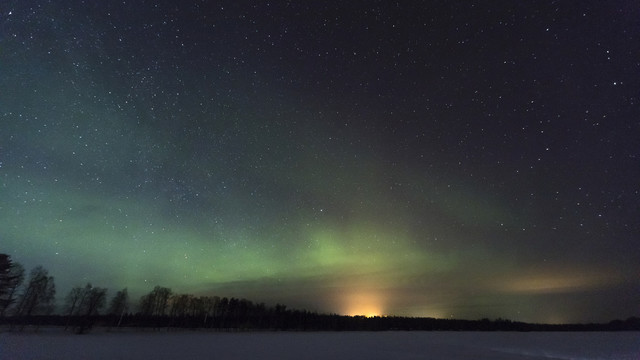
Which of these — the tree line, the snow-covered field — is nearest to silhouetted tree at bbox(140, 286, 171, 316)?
the tree line

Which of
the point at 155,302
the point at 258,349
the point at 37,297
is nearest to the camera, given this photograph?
the point at 258,349

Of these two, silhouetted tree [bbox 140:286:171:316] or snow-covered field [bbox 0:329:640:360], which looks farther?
silhouetted tree [bbox 140:286:171:316]

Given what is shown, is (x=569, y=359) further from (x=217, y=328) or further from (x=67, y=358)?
(x=217, y=328)

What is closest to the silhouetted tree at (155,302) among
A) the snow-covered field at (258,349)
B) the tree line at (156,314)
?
the tree line at (156,314)

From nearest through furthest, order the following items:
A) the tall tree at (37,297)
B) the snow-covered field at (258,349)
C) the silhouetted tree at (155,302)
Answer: the snow-covered field at (258,349), the tall tree at (37,297), the silhouetted tree at (155,302)

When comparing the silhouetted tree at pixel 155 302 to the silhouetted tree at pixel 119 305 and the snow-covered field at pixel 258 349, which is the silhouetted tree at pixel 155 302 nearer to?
the silhouetted tree at pixel 119 305

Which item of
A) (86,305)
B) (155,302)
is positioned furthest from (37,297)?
(155,302)

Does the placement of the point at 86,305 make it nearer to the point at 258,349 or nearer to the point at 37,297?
the point at 37,297

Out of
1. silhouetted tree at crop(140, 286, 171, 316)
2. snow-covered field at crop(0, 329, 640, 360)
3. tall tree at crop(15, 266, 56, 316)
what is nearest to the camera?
snow-covered field at crop(0, 329, 640, 360)

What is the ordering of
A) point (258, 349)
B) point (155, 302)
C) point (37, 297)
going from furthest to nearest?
1. point (155, 302)
2. point (37, 297)
3. point (258, 349)

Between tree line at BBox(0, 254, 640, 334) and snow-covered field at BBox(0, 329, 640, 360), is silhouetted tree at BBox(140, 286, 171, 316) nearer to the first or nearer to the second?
tree line at BBox(0, 254, 640, 334)

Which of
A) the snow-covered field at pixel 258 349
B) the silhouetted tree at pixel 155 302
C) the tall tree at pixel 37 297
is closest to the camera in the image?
the snow-covered field at pixel 258 349

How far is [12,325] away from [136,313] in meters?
52.2

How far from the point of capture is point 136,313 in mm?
107812
